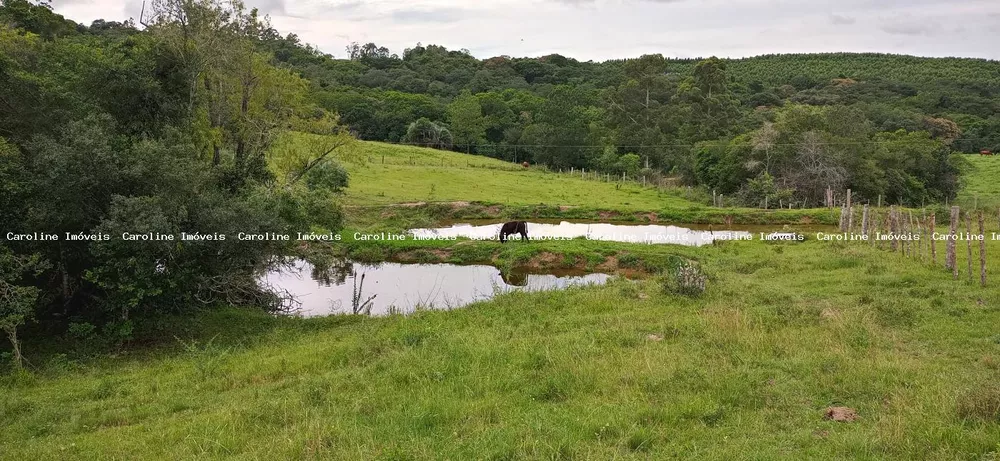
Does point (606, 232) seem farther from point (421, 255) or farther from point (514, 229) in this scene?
point (421, 255)

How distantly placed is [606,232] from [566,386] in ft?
76.2

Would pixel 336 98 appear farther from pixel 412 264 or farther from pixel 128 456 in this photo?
pixel 128 456

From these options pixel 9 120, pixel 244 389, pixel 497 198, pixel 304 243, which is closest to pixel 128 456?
pixel 244 389

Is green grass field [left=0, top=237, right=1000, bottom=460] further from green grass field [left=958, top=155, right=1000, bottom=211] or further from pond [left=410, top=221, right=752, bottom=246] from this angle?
green grass field [left=958, top=155, right=1000, bottom=211]

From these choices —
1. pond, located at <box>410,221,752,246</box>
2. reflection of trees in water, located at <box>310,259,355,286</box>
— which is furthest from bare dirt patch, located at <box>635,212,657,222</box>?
reflection of trees in water, located at <box>310,259,355,286</box>

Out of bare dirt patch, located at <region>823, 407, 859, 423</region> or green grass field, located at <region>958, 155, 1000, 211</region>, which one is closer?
bare dirt patch, located at <region>823, 407, 859, 423</region>

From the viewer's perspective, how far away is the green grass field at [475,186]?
123 feet

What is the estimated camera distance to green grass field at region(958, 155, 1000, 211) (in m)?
41.2

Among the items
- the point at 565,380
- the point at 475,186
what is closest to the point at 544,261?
the point at 565,380

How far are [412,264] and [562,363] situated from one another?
50.9 feet

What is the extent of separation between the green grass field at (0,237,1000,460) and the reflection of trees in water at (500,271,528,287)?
6.87 metres

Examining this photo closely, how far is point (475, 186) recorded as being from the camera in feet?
141

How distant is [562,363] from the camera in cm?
895

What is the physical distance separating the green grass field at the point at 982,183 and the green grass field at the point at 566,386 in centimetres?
3483
